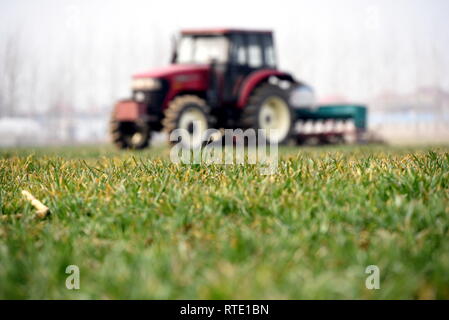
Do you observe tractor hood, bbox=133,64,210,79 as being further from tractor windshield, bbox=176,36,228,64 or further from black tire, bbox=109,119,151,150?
black tire, bbox=109,119,151,150

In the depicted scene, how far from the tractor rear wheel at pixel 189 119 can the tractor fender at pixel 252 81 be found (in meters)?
1.04

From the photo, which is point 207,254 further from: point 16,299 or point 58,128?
point 58,128

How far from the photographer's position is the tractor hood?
1103 cm

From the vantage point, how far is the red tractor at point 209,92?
1099 cm

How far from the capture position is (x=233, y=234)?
3.03 metres

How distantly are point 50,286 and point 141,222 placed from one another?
87 cm

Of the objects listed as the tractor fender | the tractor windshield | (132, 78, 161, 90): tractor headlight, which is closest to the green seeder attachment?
the tractor fender

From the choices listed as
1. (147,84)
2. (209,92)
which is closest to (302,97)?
(209,92)

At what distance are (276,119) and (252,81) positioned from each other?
150 cm

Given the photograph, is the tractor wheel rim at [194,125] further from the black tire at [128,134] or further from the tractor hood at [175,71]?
the black tire at [128,134]

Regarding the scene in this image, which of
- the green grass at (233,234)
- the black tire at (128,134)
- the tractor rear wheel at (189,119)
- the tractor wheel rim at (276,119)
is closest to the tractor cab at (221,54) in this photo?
the tractor rear wheel at (189,119)

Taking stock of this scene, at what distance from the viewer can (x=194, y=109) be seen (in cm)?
1084

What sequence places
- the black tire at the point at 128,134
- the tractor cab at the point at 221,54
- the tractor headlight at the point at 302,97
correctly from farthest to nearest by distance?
1. the tractor headlight at the point at 302,97
2. the black tire at the point at 128,134
3. the tractor cab at the point at 221,54

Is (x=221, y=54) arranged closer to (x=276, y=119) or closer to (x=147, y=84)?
(x=147, y=84)
